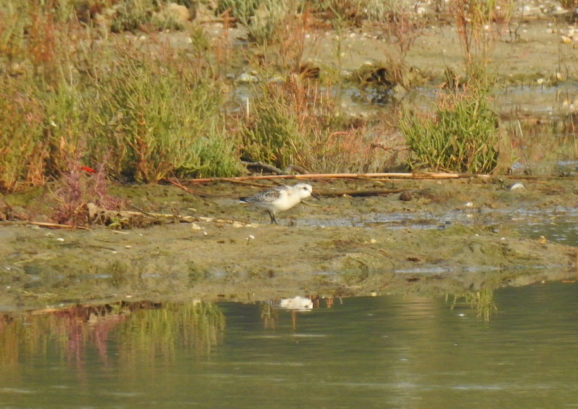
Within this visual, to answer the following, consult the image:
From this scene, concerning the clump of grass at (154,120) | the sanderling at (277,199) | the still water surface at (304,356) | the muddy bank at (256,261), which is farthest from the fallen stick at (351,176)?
the still water surface at (304,356)

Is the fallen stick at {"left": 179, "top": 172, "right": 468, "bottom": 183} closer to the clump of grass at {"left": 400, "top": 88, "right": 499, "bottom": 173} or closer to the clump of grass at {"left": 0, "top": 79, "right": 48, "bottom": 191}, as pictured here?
the clump of grass at {"left": 400, "top": 88, "right": 499, "bottom": 173}

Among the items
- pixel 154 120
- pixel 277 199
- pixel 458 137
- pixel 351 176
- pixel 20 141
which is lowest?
pixel 351 176

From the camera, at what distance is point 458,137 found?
1245cm

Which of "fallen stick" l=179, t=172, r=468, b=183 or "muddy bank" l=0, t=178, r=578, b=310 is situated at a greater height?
"muddy bank" l=0, t=178, r=578, b=310

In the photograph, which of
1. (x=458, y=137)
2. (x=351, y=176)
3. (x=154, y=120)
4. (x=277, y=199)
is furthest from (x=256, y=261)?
(x=458, y=137)

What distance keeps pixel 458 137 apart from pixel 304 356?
7.07 m

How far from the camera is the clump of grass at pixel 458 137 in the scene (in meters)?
12.4

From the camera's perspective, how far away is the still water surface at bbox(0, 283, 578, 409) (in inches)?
190

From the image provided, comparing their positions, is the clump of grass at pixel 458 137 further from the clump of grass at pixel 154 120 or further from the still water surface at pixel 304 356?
the still water surface at pixel 304 356

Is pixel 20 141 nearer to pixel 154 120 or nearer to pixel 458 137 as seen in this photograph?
pixel 154 120

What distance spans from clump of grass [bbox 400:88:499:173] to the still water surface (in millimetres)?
5144

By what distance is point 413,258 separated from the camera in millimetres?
8516

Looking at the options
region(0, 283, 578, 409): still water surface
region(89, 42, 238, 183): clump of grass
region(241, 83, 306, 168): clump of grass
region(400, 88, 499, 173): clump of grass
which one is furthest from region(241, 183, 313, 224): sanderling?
region(0, 283, 578, 409): still water surface

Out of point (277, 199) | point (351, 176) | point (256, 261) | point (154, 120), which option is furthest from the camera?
point (351, 176)
